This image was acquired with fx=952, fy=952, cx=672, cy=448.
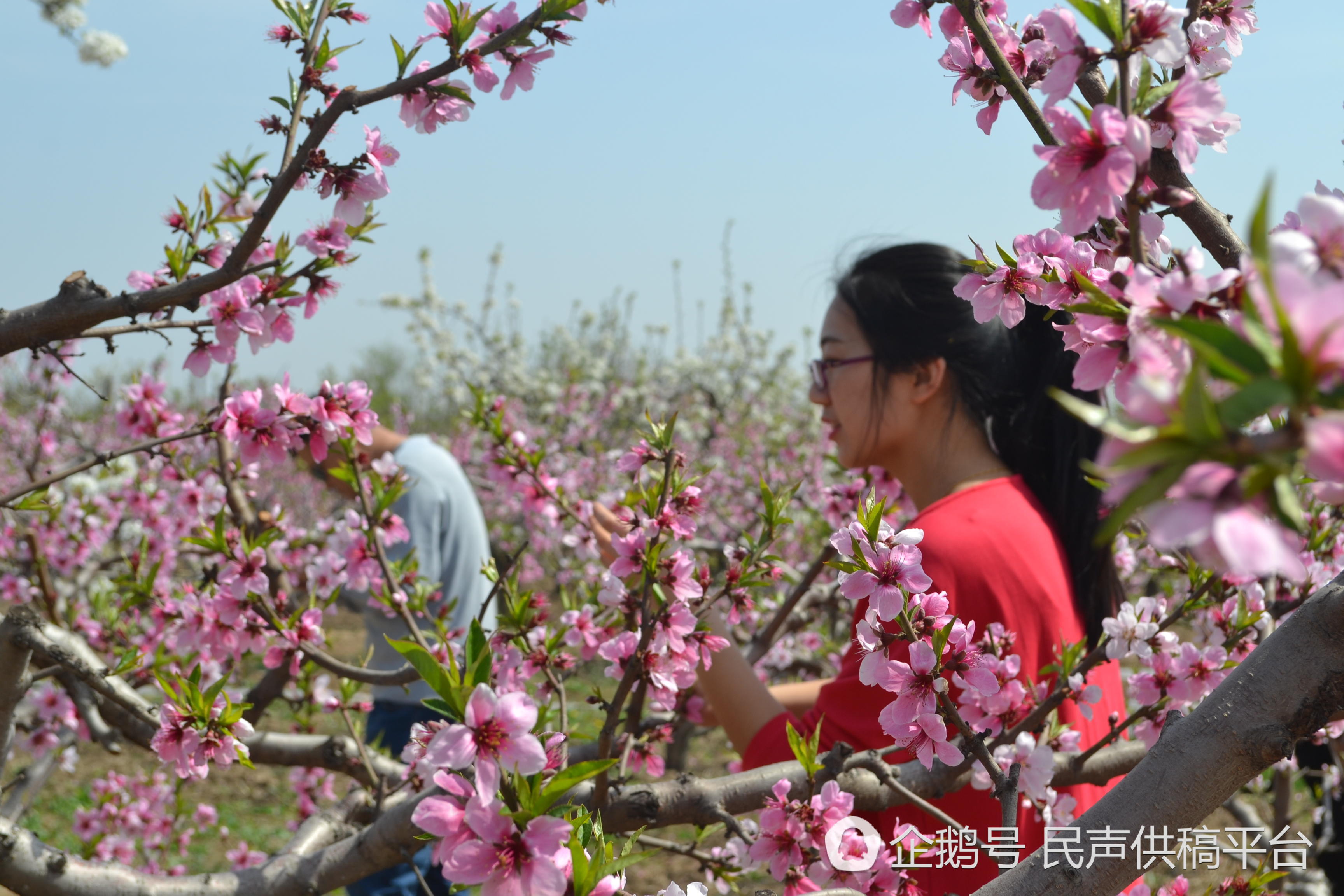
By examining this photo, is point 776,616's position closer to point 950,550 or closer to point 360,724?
point 950,550

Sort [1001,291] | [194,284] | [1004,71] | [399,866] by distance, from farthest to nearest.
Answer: [399,866] < [194,284] < [1001,291] < [1004,71]

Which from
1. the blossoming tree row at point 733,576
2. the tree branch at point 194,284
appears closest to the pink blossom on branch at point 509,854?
the blossoming tree row at point 733,576

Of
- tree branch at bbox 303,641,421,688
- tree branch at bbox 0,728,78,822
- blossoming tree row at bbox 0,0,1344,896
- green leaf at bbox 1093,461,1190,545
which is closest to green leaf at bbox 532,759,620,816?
blossoming tree row at bbox 0,0,1344,896

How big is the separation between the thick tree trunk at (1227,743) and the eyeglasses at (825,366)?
1.47m

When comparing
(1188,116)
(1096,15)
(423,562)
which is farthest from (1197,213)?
(423,562)

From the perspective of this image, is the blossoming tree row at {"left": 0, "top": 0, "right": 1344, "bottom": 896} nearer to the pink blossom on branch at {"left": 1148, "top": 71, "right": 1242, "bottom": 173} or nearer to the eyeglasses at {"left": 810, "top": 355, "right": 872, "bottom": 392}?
the pink blossom on branch at {"left": 1148, "top": 71, "right": 1242, "bottom": 173}

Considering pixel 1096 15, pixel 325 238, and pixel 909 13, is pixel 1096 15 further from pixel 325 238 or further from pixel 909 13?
pixel 325 238

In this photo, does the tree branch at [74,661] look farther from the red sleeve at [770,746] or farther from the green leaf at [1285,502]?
the green leaf at [1285,502]

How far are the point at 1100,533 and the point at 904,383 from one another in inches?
75.2

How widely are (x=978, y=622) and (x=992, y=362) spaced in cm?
76

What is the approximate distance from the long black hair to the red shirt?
0.89ft

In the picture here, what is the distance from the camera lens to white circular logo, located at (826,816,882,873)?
4.41 ft

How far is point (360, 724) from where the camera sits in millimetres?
2412

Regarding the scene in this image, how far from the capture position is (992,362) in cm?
235
